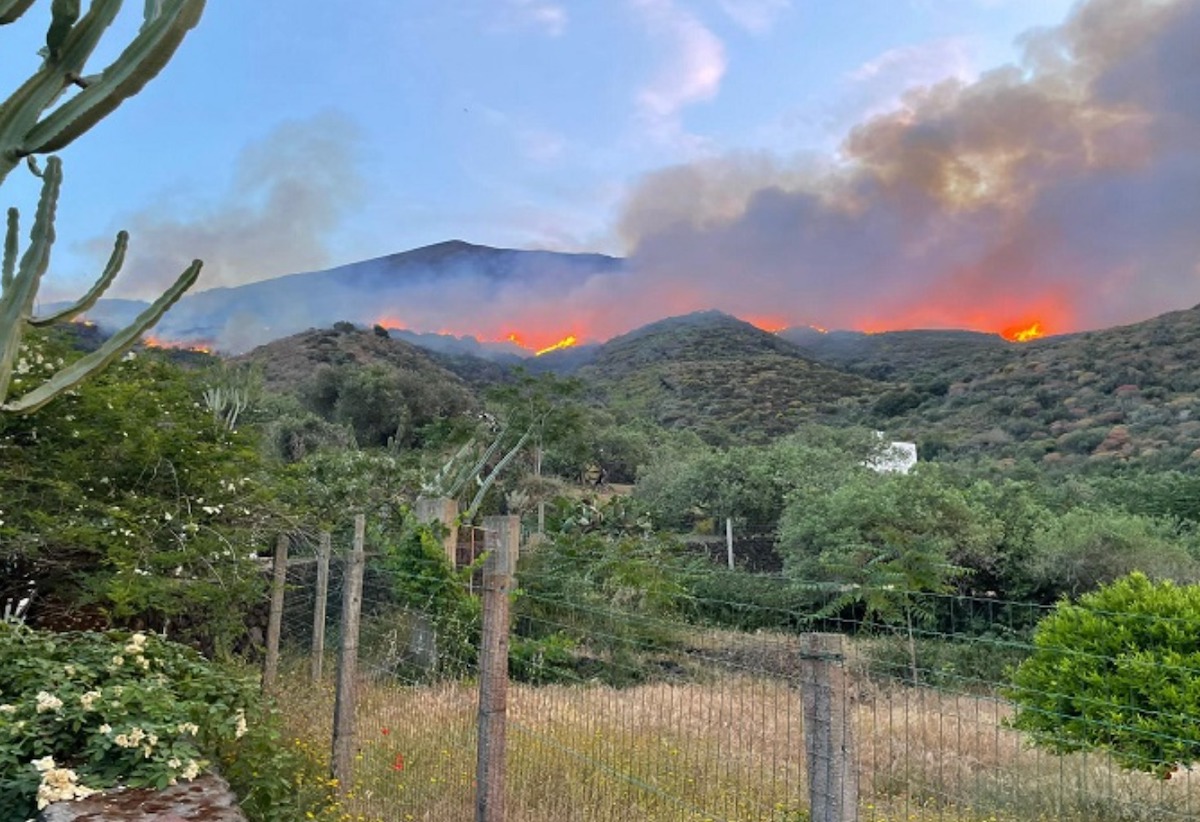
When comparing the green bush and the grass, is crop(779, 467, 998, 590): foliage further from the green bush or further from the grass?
the green bush

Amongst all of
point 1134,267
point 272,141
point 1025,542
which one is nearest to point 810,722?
point 1025,542

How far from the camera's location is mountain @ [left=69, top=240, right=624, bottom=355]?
3938cm

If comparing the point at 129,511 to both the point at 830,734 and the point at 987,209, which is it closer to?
the point at 830,734

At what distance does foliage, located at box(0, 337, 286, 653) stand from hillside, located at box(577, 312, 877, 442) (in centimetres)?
2926

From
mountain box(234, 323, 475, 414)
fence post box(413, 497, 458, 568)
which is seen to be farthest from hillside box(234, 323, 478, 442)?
fence post box(413, 497, 458, 568)

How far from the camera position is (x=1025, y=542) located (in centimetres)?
1419

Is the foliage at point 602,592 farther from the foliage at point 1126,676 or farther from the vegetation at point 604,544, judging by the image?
the foliage at point 1126,676

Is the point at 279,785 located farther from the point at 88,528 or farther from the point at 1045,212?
the point at 1045,212

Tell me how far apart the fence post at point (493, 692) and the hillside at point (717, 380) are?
31.4 meters

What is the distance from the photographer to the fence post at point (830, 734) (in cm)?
242

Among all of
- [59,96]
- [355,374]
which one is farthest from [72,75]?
[355,374]

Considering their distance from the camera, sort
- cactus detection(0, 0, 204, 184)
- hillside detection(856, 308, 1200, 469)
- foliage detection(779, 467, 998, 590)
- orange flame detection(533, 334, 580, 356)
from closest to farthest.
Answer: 1. cactus detection(0, 0, 204, 184)
2. foliage detection(779, 467, 998, 590)
3. hillside detection(856, 308, 1200, 469)
4. orange flame detection(533, 334, 580, 356)

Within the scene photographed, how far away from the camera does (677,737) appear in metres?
4.76

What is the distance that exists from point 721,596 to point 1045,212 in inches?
1480
